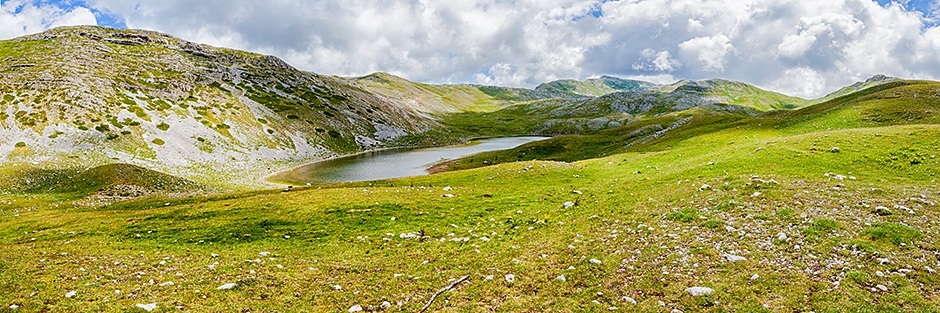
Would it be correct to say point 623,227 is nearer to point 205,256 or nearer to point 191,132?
point 205,256

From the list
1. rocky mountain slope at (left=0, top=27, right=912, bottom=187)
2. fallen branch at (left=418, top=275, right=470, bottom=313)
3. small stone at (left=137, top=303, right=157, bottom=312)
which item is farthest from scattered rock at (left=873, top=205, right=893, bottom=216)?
rocky mountain slope at (left=0, top=27, right=912, bottom=187)

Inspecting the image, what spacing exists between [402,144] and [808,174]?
456ft

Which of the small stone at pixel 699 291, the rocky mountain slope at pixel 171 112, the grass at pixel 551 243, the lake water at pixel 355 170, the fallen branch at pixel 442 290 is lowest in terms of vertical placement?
the small stone at pixel 699 291

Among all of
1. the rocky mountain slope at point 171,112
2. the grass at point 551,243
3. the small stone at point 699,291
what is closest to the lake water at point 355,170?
the rocky mountain slope at point 171,112

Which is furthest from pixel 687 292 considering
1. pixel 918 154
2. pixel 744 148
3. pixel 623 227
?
pixel 744 148

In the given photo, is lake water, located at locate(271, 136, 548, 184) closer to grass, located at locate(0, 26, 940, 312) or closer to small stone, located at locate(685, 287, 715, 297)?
grass, located at locate(0, 26, 940, 312)

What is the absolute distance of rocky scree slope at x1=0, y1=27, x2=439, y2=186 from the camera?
79625mm

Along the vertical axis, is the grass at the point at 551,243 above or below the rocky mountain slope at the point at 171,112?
below

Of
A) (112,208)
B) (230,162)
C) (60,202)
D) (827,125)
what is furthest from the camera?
(230,162)

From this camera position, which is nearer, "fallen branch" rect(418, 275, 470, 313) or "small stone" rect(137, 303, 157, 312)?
"small stone" rect(137, 303, 157, 312)

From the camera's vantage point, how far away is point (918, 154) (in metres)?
27.2

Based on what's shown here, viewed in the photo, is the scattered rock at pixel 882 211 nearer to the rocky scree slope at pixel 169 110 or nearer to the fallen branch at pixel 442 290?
the fallen branch at pixel 442 290

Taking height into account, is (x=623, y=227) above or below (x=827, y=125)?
below

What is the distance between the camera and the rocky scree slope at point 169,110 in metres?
79.6
